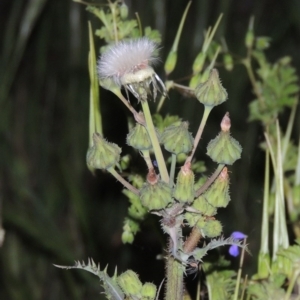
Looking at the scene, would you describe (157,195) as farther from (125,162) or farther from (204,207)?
(125,162)

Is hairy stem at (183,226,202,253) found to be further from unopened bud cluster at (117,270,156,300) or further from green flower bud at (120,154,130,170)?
green flower bud at (120,154,130,170)

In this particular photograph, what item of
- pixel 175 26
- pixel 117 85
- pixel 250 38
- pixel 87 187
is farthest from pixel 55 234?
pixel 117 85

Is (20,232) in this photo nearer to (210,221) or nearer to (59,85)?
(59,85)

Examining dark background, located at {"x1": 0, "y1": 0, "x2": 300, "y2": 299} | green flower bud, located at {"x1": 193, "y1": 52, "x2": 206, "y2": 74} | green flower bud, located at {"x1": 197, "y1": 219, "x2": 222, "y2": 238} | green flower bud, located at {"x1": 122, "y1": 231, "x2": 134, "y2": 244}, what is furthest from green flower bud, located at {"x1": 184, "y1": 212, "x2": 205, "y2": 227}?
dark background, located at {"x1": 0, "y1": 0, "x2": 300, "y2": 299}

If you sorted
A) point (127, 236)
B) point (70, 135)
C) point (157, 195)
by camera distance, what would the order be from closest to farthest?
point (157, 195) < point (127, 236) < point (70, 135)

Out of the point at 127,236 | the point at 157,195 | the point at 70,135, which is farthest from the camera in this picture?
the point at 70,135

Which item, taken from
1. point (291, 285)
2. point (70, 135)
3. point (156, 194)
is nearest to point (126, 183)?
point (156, 194)
